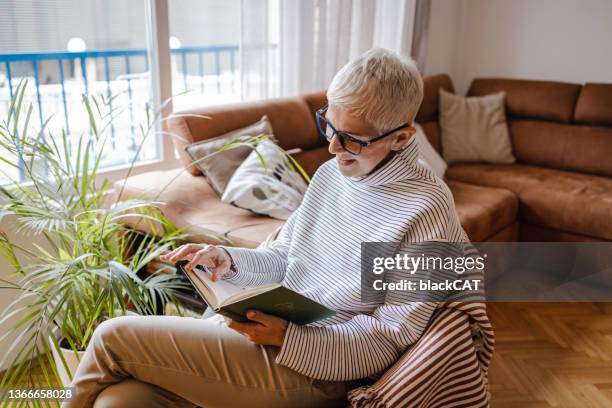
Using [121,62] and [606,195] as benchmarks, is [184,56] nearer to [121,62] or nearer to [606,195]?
[121,62]

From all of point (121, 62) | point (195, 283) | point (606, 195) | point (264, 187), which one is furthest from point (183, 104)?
point (606, 195)

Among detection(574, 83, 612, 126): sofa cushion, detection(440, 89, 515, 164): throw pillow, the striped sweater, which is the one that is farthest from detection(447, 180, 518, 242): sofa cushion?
the striped sweater

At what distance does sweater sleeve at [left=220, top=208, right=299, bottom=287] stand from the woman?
1.6 inches

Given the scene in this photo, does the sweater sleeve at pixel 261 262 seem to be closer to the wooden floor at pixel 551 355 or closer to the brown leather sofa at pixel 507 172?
the brown leather sofa at pixel 507 172

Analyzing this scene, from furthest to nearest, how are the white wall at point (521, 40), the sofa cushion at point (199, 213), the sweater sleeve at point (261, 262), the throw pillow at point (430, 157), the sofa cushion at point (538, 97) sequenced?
the white wall at point (521, 40), the sofa cushion at point (538, 97), the throw pillow at point (430, 157), the sofa cushion at point (199, 213), the sweater sleeve at point (261, 262)

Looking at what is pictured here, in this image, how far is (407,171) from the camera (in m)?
1.22

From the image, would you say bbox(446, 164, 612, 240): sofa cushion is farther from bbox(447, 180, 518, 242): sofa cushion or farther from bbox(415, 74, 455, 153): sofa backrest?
bbox(415, 74, 455, 153): sofa backrest

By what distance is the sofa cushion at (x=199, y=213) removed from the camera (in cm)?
196

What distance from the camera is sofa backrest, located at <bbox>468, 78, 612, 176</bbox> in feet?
10.6

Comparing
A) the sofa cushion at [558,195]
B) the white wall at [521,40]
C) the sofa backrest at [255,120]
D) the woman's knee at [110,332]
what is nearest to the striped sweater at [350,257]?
the woman's knee at [110,332]

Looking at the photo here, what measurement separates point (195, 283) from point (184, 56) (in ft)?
6.15

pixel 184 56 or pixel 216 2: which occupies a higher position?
pixel 216 2

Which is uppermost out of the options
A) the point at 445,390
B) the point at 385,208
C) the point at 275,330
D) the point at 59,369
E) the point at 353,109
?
the point at 353,109

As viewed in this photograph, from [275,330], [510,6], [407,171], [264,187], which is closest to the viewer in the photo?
[275,330]
